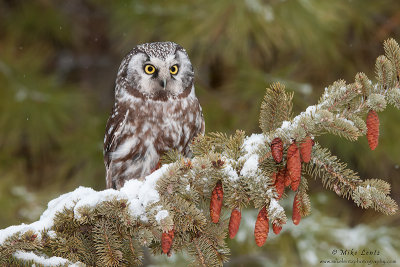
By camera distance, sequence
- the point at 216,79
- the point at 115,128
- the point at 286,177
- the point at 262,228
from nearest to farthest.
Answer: the point at 262,228 → the point at 286,177 → the point at 115,128 → the point at 216,79

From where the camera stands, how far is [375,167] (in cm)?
513

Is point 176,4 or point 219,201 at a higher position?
point 176,4

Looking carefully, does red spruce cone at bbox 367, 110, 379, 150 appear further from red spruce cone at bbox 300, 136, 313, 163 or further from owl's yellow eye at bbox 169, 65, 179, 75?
owl's yellow eye at bbox 169, 65, 179, 75

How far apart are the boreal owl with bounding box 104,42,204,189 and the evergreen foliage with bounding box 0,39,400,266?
1156 millimetres

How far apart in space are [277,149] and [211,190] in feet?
0.88

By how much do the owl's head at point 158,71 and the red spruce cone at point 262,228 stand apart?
1.40 metres

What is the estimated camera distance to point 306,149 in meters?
1.60

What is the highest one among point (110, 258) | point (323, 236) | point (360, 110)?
point (323, 236)

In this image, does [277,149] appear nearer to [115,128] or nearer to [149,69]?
[149,69]

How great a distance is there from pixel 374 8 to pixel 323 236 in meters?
2.20

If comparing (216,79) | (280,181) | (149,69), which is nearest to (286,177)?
(280,181)

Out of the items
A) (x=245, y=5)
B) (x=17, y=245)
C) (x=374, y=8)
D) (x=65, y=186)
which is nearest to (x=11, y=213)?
(x=65, y=186)

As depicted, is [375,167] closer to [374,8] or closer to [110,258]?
[374,8]

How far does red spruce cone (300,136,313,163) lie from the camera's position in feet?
5.23
